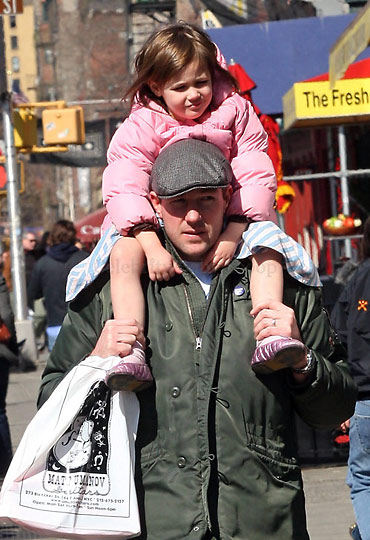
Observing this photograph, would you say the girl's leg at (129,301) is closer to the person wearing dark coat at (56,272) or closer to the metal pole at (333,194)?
the person wearing dark coat at (56,272)

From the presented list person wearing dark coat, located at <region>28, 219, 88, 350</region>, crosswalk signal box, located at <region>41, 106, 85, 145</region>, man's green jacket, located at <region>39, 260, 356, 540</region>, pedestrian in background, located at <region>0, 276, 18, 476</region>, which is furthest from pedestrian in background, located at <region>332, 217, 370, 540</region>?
crosswalk signal box, located at <region>41, 106, 85, 145</region>

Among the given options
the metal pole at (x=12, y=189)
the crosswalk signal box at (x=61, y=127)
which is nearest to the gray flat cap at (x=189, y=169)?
the metal pole at (x=12, y=189)

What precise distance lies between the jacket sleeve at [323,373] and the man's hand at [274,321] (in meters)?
0.14

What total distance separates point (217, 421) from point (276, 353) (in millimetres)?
270

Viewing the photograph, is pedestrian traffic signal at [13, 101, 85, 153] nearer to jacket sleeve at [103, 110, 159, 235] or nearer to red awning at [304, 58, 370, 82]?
red awning at [304, 58, 370, 82]

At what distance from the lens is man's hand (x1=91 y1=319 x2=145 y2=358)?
3.10 metres

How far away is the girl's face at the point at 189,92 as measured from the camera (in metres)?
3.42

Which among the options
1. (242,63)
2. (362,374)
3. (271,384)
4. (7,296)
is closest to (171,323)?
(271,384)

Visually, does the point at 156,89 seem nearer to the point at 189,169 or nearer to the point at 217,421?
the point at 189,169

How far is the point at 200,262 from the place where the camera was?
3.26 metres

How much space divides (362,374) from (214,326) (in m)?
2.96

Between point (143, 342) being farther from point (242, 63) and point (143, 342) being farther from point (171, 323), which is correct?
point (242, 63)

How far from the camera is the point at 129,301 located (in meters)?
3.17

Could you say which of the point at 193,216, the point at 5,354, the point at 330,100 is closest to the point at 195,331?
the point at 193,216
